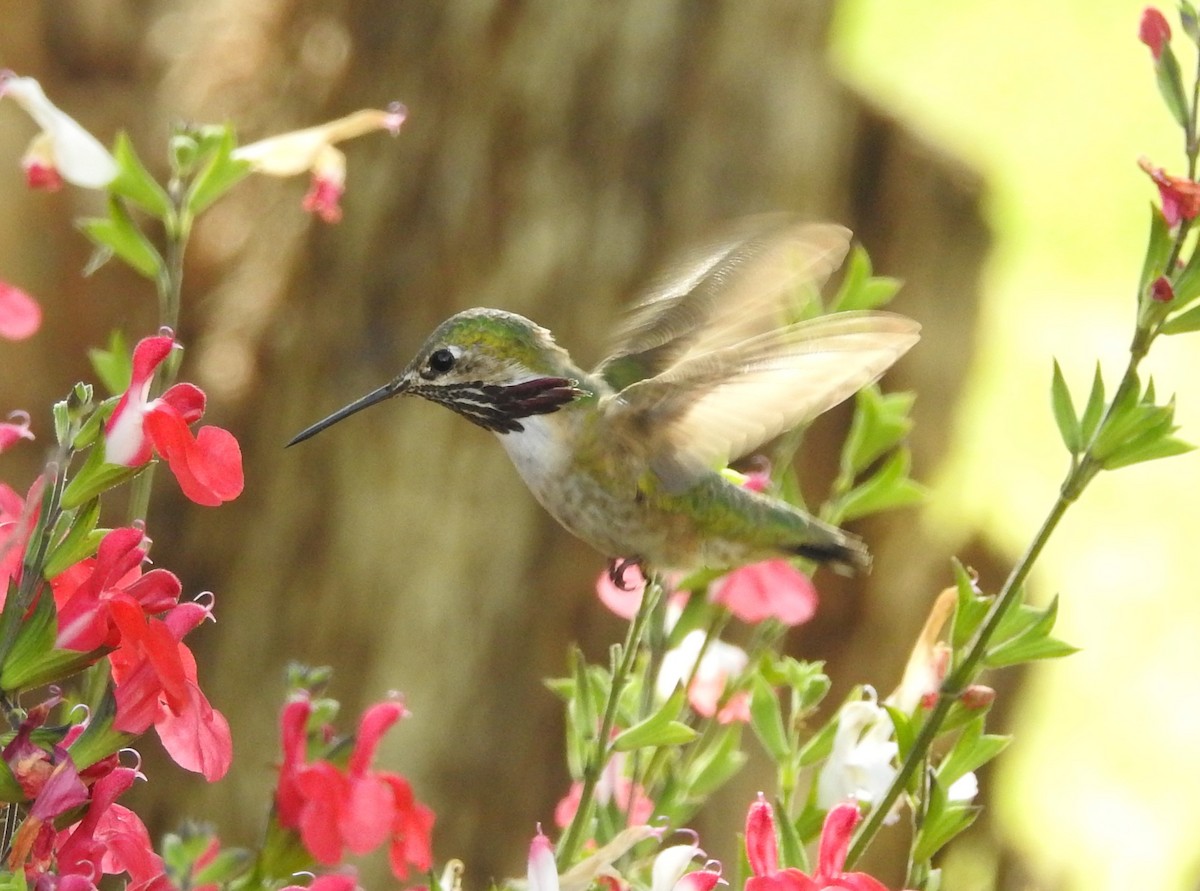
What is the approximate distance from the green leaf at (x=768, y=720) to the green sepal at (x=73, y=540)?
507 millimetres

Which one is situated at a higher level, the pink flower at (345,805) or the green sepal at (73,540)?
the green sepal at (73,540)

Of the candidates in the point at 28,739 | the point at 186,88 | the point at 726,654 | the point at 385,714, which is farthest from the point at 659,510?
the point at 186,88

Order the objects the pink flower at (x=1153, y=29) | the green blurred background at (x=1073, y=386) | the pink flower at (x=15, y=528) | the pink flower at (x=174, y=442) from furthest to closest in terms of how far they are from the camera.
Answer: the green blurred background at (x=1073, y=386) < the pink flower at (x=1153, y=29) < the pink flower at (x=174, y=442) < the pink flower at (x=15, y=528)

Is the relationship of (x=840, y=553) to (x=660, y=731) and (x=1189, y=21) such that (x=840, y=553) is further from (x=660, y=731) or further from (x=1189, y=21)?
(x=1189, y=21)

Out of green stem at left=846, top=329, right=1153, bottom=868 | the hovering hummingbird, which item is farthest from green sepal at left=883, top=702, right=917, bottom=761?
the hovering hummingbird

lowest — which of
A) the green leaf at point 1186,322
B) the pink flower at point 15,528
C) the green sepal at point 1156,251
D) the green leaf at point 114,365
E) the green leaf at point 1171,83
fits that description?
the green leaf at point 114,365

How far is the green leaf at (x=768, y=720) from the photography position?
104 cm

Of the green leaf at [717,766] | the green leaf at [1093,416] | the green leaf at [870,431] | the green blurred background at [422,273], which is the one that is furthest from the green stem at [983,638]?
the green blurred background at [422,273]

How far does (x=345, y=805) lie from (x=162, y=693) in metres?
0.27

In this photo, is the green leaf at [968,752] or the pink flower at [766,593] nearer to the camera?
the green leaf at [968,752]

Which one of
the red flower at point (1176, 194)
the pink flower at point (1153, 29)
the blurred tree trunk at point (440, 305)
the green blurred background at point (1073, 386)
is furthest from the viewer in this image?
the green blurred background at point (1073, 386)

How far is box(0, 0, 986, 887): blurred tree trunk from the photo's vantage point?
273cm

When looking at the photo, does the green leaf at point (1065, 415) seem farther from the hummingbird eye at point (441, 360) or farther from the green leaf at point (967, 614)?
the hummingbird eye at point (441, 360)

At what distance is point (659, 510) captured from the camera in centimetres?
125
